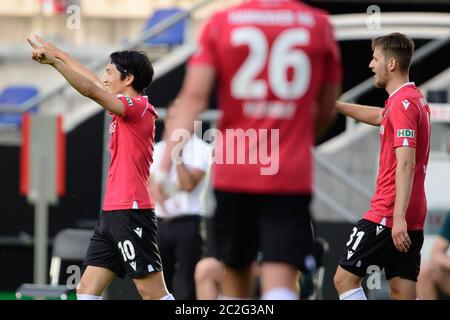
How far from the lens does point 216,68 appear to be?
18.7 ft

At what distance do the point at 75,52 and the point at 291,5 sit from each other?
10.2m

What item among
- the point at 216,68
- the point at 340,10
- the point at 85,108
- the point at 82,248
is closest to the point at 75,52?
the point at 85,108

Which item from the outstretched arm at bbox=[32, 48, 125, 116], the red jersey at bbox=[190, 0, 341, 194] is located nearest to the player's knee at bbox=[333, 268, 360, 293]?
the outstretched arm at bbox=[32, 48, 125, 116]

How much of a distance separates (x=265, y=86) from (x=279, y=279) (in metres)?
0.95

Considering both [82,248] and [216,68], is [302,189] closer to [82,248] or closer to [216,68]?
[216,68]

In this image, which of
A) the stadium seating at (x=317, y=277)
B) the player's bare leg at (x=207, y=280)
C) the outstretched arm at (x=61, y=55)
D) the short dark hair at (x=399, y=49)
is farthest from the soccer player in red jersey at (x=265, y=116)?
the stadium seating at (x=317, y=277)

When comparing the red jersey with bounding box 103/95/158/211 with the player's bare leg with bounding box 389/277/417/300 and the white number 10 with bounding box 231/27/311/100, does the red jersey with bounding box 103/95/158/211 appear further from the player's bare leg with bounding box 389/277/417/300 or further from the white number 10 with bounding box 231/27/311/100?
the white number 10 with bounding box 231/27/311/100

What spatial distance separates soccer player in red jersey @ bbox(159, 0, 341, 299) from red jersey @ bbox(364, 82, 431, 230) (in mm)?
1869

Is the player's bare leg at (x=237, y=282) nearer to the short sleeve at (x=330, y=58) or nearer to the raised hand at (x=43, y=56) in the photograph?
the short sleeve at (x=330, y=58)

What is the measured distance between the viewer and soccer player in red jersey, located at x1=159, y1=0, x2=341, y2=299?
5.61 meters

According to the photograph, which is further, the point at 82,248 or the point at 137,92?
the point at 82,248

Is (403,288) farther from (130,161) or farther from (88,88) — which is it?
(88,88)

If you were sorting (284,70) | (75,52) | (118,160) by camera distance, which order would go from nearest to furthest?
(284,70), (118,160), (75,52)

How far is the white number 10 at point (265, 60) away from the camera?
18.4 feet
